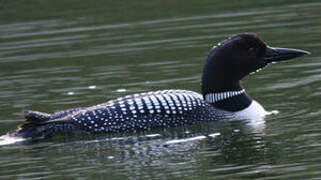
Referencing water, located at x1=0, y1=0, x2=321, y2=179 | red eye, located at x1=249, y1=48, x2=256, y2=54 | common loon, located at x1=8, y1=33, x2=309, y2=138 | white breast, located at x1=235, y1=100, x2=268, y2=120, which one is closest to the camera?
water, located at x1=0, y1=0, x2=321, y2=179

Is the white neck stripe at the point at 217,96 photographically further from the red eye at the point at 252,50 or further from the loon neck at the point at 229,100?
the red eye at the point at 252,50

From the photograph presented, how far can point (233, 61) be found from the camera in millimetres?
9664

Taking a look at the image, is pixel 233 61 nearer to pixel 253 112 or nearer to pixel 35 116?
pixel 253 112

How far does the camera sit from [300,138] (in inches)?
323

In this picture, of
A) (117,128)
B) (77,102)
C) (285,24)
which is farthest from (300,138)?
(285,24)

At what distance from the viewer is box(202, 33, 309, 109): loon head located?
31.5ft

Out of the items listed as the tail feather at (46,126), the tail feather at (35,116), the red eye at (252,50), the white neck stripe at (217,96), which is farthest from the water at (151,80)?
the red eye at (252,50)

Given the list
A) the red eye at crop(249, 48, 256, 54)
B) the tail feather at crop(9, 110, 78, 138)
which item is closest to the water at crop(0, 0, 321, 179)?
the tail feather at crop(9, 110, 78, 138)

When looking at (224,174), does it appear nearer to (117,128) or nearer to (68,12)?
(117,128)

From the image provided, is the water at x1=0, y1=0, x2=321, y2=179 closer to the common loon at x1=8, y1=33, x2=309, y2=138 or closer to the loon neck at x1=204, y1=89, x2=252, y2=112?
the common loon at x1=8, y1=33, x2=309, y2=138

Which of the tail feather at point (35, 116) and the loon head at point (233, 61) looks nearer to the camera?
the tail feather at point (35, 116)

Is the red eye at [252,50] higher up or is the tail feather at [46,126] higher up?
the red eye at [252,50]

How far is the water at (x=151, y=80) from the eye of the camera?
7.71 m

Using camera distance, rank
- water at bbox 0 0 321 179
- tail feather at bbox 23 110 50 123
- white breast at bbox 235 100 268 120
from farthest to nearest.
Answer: white breast at bbox 235 100 268 120 < tail feather at bbox 23 110 50 123 < water at bbox 0 0 321 179
